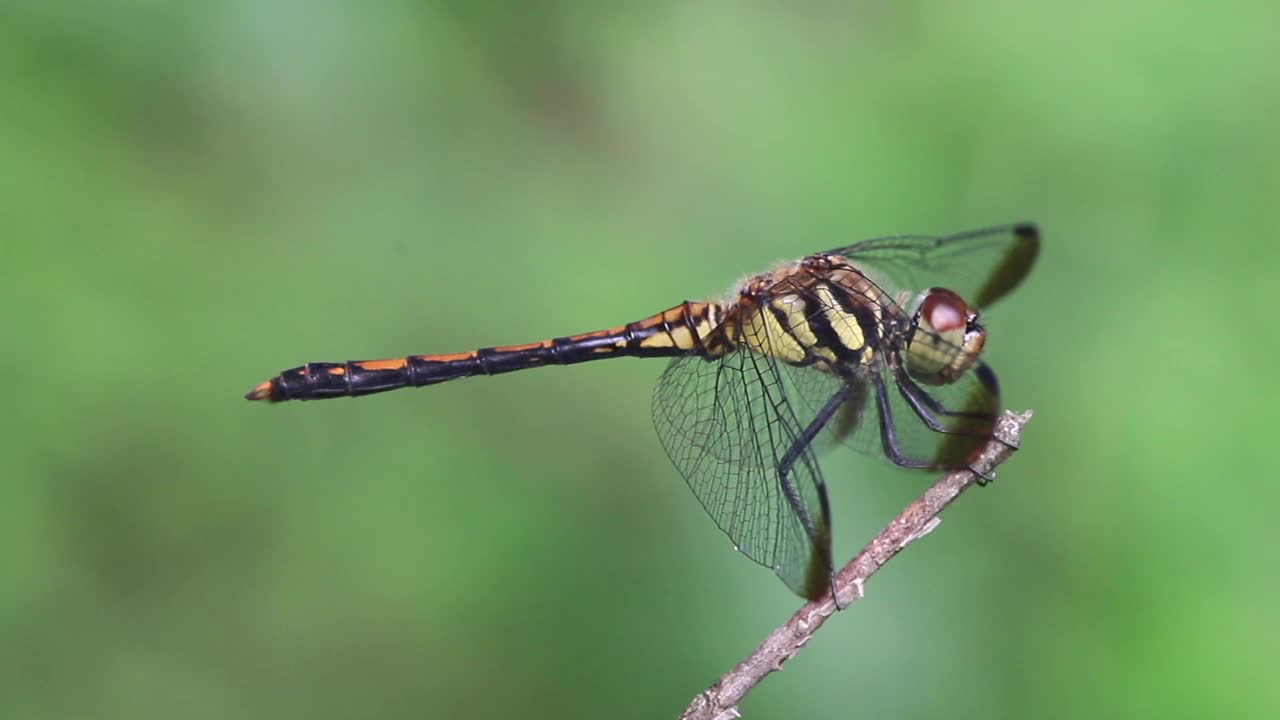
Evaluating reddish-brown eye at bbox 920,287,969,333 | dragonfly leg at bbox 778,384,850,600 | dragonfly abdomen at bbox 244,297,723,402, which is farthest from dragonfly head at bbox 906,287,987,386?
dragonfly abdomen at bbox 244,297,723,402

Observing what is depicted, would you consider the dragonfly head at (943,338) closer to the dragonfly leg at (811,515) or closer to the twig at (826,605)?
the dragonfly leg at (811,515)

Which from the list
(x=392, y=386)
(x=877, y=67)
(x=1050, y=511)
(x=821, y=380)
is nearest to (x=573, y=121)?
(x=877, y=67)

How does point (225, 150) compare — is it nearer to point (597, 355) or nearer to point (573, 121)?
point (573, 121)

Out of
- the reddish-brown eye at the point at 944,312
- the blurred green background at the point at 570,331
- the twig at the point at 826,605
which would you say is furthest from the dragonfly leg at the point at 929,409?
the blurred green background at the point at 570,331

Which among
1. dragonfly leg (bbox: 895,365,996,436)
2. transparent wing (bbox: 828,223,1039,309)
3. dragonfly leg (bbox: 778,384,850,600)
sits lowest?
dragonfly leg (bbox: 778,384,850,600)

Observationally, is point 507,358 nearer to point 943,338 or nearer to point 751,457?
point 751,457

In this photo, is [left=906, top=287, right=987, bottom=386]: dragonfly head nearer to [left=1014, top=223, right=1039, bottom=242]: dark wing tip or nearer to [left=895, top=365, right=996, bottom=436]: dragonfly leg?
[left=895, top=365, right=996, bottom=436]: dragonfly leg

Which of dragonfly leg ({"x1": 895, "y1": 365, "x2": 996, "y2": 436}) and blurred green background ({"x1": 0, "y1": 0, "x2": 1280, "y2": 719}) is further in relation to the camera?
blurred green background ({"x1": 0, "y1": 0, "x2": 1280, "y2": 719})
